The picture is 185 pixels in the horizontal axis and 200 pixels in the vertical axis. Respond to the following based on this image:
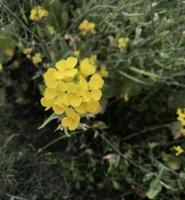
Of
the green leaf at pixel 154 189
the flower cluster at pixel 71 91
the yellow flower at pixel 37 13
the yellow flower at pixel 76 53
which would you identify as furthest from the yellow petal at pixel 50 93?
the green leaf at pixel 154 189

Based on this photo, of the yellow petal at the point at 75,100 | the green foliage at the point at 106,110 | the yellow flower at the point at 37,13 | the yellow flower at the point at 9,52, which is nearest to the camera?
the yellow petal at the point at 75,100

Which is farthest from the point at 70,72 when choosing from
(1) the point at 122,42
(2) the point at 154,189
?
(2) the point at 154,189

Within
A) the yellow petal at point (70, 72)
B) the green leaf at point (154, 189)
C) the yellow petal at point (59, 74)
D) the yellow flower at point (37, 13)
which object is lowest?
the green leaf at point (154, 189)

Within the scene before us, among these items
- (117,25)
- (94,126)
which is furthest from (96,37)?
(94,126)

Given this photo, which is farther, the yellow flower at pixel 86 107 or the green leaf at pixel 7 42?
the green leaf at pixel 7 42

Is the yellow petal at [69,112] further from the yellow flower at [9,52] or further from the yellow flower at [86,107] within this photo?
the yellow flower at [9,52]

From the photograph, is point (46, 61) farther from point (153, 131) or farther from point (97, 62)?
point (153, 131)

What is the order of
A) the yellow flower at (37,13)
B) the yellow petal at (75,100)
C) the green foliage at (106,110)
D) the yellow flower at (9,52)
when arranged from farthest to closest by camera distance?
the yellow flower at (9,52), the green foliage at (106,110), the yellow flower at (37,13), the yellow petal at (75,100)

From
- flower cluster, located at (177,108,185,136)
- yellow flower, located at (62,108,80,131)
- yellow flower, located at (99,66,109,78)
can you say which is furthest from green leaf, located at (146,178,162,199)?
yellow flower, located at (62,108,80,131)
